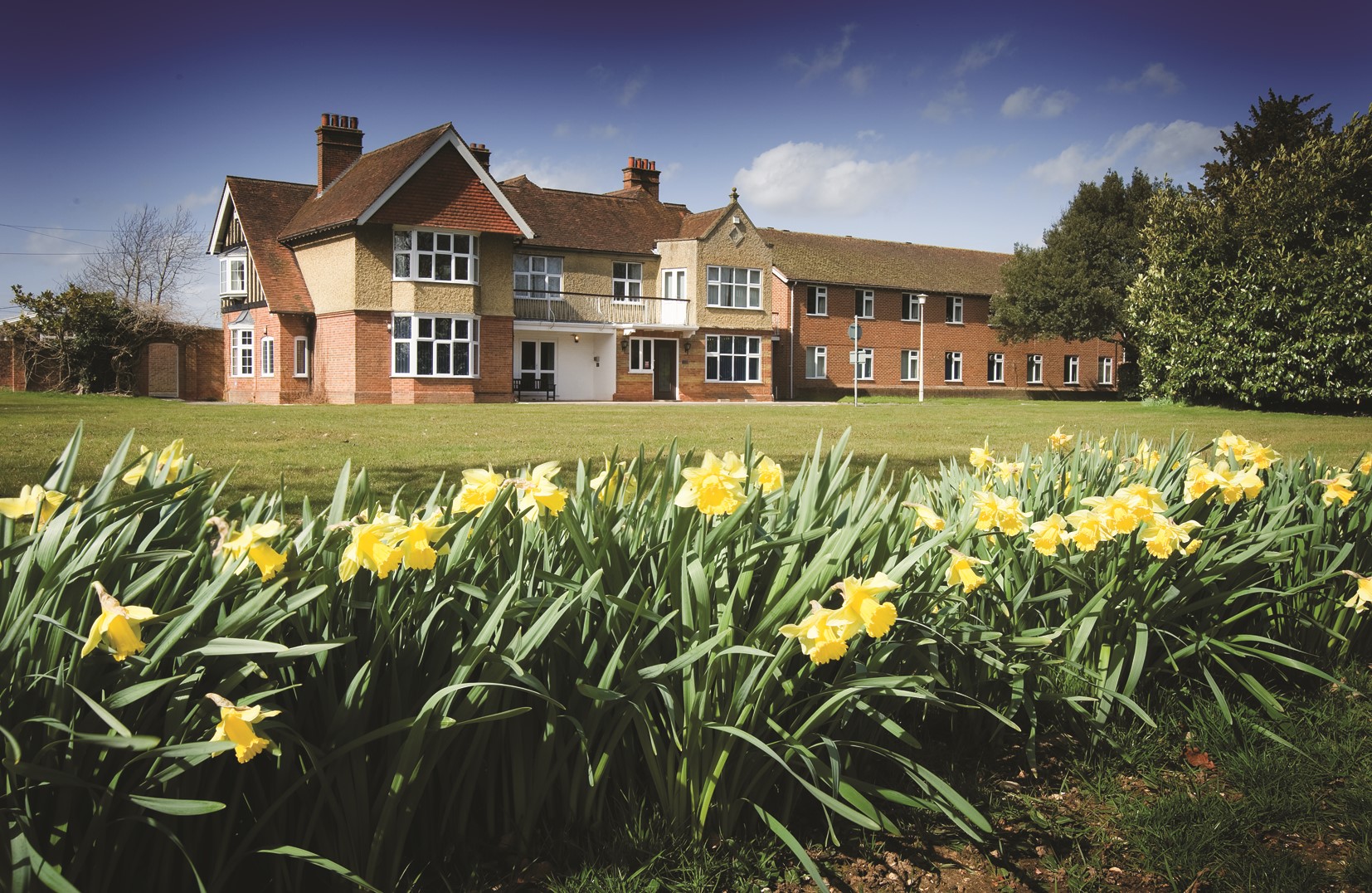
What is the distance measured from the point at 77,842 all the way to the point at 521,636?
0.76 metres

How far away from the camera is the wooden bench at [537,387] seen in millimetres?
33844

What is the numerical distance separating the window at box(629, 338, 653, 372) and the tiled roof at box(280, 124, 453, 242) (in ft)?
33.7

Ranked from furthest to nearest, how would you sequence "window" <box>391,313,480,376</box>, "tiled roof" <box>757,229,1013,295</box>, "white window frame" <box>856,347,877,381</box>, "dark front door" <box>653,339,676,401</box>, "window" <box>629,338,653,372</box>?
"white window frame" <box>856,347,877,381</box> < "tiled roof" <box>757,229,1013,295</box> < "dark front door" <box>653,339,676,401</box> < "window" <box>629,338,653,372</box> < "window" <box>391,313,480,376</box>

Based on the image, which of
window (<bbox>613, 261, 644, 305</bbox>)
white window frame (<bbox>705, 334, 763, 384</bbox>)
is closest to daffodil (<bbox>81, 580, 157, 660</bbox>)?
window (<bbox>613, 261, 644, 305</bbox>)

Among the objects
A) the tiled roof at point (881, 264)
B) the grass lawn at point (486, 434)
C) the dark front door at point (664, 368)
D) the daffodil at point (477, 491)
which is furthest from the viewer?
the tiled roof at point (881, 264)

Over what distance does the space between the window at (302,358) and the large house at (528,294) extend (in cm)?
6

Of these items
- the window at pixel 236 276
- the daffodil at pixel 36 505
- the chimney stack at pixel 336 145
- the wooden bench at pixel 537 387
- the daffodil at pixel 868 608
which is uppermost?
the chimney stack at pixel 336 145

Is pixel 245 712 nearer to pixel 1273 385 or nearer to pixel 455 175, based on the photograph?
pixel 1273 385

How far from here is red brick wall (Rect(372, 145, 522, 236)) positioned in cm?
2892

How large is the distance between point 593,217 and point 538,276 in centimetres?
359

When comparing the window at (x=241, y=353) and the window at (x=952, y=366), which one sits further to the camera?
the window at (x=952, y=366)

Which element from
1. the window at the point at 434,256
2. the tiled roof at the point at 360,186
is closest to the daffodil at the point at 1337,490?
the tiled roof at the point at 360,186

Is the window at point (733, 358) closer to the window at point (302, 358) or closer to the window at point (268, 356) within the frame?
the window at point (302, 358)

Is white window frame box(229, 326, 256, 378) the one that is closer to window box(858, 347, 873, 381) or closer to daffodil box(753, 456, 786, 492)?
window box(858, 347, 873, 381)
